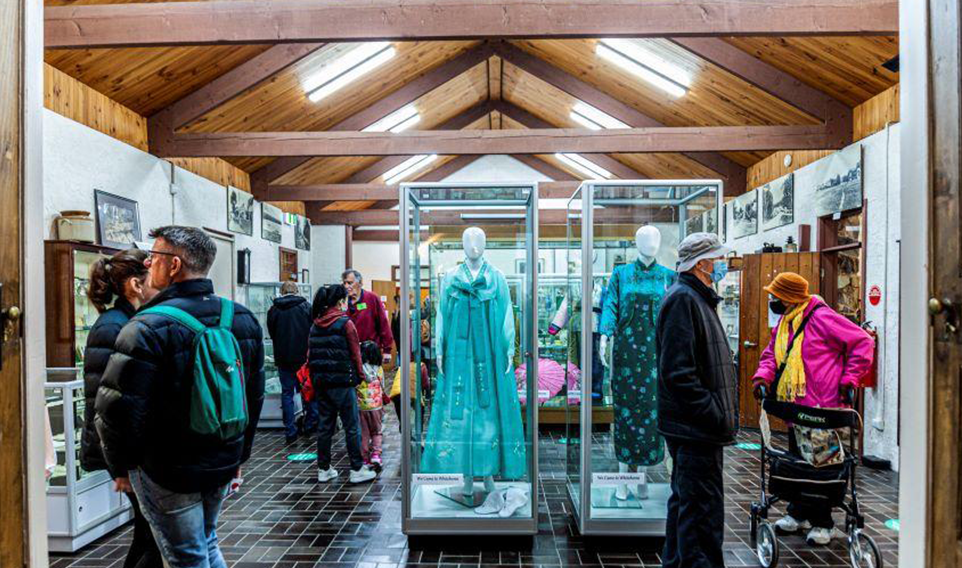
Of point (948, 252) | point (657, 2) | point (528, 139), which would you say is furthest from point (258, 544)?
point (528, 139)

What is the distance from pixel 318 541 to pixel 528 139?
4877 mm

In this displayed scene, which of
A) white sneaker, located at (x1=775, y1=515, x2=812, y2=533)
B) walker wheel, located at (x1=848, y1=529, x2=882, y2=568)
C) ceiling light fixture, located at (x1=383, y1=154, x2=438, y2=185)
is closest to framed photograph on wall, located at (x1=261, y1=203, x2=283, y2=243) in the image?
ceiling light fixture, located at (x1=383, y1=154, x2=438, y2=185)

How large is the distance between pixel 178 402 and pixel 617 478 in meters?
2.47

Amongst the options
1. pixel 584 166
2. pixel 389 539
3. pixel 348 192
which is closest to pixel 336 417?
pixel 389 539

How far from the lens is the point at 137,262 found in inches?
Result: 100

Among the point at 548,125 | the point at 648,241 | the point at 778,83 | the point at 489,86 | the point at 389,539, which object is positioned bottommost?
the point at 389,539

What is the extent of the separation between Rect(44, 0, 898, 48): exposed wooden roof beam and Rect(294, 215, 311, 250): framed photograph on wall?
7435mm

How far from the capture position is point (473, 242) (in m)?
3.32

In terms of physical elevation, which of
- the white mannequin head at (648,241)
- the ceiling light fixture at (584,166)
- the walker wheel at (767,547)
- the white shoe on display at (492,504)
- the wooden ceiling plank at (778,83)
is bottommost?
the walker wheel at (767,547)

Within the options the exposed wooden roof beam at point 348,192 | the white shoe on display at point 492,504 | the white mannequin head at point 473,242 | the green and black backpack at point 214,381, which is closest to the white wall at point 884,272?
the white shoe on display at point 492,504

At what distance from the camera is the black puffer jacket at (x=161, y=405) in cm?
179

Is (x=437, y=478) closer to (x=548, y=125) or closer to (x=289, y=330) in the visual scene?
(x=289, y=330)

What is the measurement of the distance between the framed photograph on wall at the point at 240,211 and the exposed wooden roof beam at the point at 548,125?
17.8ft

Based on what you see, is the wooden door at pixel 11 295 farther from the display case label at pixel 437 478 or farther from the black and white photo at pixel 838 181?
the black and white photo at pixel 838 181
